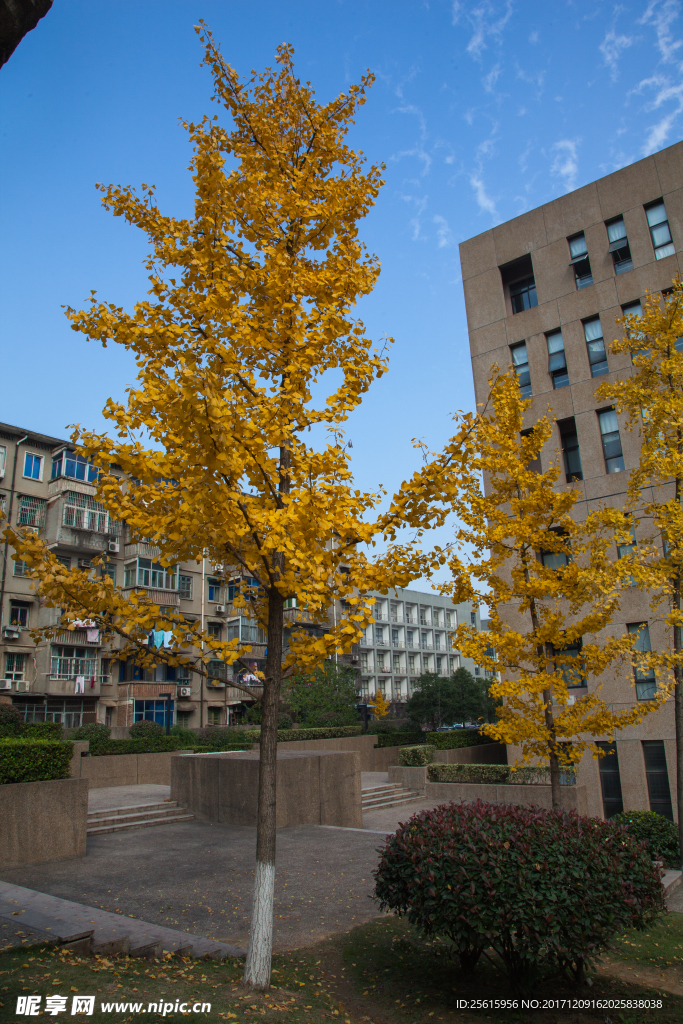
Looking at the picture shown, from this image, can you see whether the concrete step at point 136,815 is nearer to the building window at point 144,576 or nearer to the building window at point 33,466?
the building window at point 144,576

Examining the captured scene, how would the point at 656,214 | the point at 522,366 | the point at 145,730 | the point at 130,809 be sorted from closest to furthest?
1. the point at 130,809
2. the point at 656,214
3. the point at 522,366
4. the point at 145,730

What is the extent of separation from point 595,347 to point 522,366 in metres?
2.50

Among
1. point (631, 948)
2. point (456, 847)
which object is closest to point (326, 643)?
point (456, 847)

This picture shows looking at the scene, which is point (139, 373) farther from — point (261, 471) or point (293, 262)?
point (293, 262)

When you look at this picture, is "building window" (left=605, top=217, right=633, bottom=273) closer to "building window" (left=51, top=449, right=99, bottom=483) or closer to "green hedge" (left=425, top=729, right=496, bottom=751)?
"green hedge" (left=425, top=729, right=496, bottom=751)

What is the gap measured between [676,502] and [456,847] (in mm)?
8099

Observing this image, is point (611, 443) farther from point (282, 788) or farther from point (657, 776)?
point (282, 788)

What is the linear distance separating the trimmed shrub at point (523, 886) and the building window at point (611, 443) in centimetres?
1548

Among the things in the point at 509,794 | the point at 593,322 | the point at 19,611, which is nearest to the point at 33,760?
the point at 509,794

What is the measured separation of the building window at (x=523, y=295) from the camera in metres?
22.8

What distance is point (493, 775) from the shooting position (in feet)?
64.0

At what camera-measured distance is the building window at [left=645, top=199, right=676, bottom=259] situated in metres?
19.6

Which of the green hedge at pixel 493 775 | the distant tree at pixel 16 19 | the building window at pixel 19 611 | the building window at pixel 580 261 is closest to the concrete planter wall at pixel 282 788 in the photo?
the green hedge at pixel 493 775

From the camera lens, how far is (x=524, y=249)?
2253 cm
